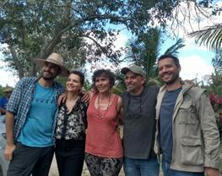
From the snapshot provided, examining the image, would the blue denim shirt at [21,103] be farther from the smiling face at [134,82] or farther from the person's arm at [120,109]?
the smiling face at [134,82]

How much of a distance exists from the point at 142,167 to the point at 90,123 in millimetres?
743

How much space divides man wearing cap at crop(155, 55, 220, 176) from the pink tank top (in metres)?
0.62

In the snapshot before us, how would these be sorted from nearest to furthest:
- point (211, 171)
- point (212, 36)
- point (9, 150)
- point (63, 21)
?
point (211, 171) → point (9, 150) → point (212, 36) → point (63, 21)

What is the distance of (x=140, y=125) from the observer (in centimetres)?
461

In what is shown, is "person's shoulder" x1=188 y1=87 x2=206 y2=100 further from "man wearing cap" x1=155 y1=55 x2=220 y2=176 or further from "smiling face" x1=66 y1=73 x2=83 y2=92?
"smiling face" x1=66 y1=73 x2=83 y2=92

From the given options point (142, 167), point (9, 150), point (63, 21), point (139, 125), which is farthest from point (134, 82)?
point (63, 21)

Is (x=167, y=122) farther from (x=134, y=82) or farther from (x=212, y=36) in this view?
(x=212, y=36)

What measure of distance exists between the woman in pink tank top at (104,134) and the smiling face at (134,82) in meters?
0.21

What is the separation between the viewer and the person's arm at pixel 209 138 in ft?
13.0

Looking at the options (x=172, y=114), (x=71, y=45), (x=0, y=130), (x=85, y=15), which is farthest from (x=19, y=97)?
(x=71, y=45)

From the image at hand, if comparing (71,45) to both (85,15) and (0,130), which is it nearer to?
(85,15)

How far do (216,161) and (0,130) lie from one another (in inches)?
118

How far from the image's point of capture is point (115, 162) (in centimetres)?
477

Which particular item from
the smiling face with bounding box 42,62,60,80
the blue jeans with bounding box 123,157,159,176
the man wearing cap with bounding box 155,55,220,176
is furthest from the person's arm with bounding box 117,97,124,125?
the smiling face with bounding box 42,62,60,80
